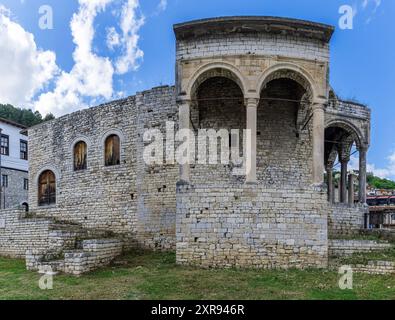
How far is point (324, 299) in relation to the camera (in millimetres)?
9242

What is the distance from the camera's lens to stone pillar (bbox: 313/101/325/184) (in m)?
13.0

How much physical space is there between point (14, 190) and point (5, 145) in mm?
3664

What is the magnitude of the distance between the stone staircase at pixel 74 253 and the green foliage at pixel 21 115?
36.1 meters

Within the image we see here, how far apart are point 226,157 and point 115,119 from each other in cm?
578

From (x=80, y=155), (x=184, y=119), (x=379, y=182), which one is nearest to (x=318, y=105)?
(x=184, y=119)

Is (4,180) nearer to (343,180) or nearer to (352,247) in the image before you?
(343,180)

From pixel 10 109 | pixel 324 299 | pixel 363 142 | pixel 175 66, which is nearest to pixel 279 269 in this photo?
pixel 324 299

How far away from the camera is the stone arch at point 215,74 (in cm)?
1330

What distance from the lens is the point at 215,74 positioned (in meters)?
13.9

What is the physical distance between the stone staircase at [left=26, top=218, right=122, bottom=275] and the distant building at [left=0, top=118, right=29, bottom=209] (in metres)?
16.0

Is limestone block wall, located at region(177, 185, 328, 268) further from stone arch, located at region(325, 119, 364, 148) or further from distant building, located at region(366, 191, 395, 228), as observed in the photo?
distant building, located at region(366, 191, 395, 228)

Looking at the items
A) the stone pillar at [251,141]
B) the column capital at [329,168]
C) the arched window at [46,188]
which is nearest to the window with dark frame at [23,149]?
the arched window at [46,188]

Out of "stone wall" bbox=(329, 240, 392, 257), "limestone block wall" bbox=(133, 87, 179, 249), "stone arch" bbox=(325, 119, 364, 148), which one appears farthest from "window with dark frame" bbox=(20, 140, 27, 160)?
"stone wall" bbox=(329, 240, 392, 257)

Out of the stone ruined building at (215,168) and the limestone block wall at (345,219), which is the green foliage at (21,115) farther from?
the limestone block wall at (345,219)
